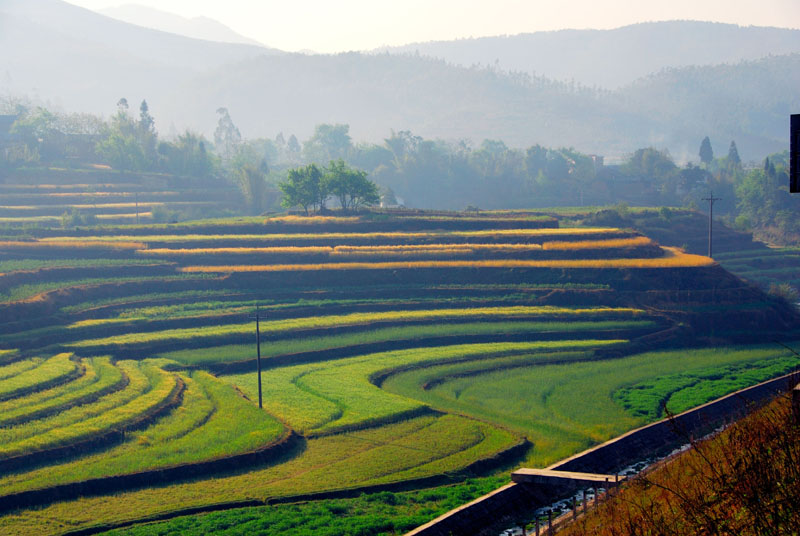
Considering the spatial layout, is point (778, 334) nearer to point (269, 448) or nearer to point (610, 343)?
point (610, 343)

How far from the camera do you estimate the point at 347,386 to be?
36.9 metres

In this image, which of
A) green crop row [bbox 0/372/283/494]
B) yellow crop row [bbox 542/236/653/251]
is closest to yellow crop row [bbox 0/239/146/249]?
green crop row [bbox 0/372/283/494]

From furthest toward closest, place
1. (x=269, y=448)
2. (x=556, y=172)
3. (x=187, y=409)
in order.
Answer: (x=556, y=172), (x=187, y=409), (x=269, y=448)

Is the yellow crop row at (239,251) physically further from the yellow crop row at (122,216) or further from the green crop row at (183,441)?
the green crop row at (183,441)

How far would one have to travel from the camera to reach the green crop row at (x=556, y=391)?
31.9 metres

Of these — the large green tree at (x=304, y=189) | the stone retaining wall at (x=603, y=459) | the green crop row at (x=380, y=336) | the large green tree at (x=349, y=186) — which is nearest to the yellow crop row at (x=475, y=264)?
the green crop row at (x=380, y=336)

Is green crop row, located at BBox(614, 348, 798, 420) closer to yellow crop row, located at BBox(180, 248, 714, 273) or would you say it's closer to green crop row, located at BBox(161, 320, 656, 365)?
green crop row, located at BBox(161, 320, 656, 365)

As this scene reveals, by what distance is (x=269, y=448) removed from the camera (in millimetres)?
28484

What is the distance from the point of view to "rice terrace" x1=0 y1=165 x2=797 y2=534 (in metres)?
25.9

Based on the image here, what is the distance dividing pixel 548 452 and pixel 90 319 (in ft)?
91.2

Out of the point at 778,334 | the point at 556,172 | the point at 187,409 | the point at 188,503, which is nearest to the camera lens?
the point at 188,503

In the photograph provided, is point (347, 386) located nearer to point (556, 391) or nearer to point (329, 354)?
point (329, 354)

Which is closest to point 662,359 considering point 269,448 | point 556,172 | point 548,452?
point 548,452

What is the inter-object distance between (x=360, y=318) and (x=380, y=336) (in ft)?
11.1
